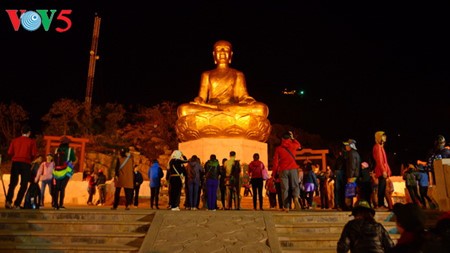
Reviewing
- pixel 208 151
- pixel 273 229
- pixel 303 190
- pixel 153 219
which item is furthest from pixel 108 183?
pixel 273 229

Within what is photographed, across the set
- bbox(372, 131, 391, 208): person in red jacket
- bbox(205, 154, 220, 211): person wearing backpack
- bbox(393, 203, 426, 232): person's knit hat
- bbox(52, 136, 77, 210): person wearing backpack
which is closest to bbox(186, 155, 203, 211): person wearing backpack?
bbox(205, 154, 220, 211): person wearing backpack

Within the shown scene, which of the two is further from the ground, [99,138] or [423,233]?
[99,138]

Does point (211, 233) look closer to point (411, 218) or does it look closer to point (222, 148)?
point (411, 218)

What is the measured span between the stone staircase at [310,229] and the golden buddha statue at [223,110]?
7.31 meters

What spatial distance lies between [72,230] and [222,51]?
1005cm

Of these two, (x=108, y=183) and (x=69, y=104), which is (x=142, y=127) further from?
(x=108, y=183)

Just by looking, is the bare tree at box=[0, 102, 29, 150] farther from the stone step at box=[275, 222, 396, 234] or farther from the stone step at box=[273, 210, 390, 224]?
the stone step at box=[275, 222, 396, 234]

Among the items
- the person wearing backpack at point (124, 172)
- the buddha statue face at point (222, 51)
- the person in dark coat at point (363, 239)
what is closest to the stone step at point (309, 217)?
the person in dark coat at point (363, 239)

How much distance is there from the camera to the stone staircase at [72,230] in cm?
594

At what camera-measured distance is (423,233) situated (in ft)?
9.31

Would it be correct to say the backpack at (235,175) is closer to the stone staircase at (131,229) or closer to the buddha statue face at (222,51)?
the stone staircase at (131,229)

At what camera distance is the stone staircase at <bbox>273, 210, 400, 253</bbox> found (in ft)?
19.7

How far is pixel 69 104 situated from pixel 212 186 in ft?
60.1

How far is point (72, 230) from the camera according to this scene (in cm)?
664
